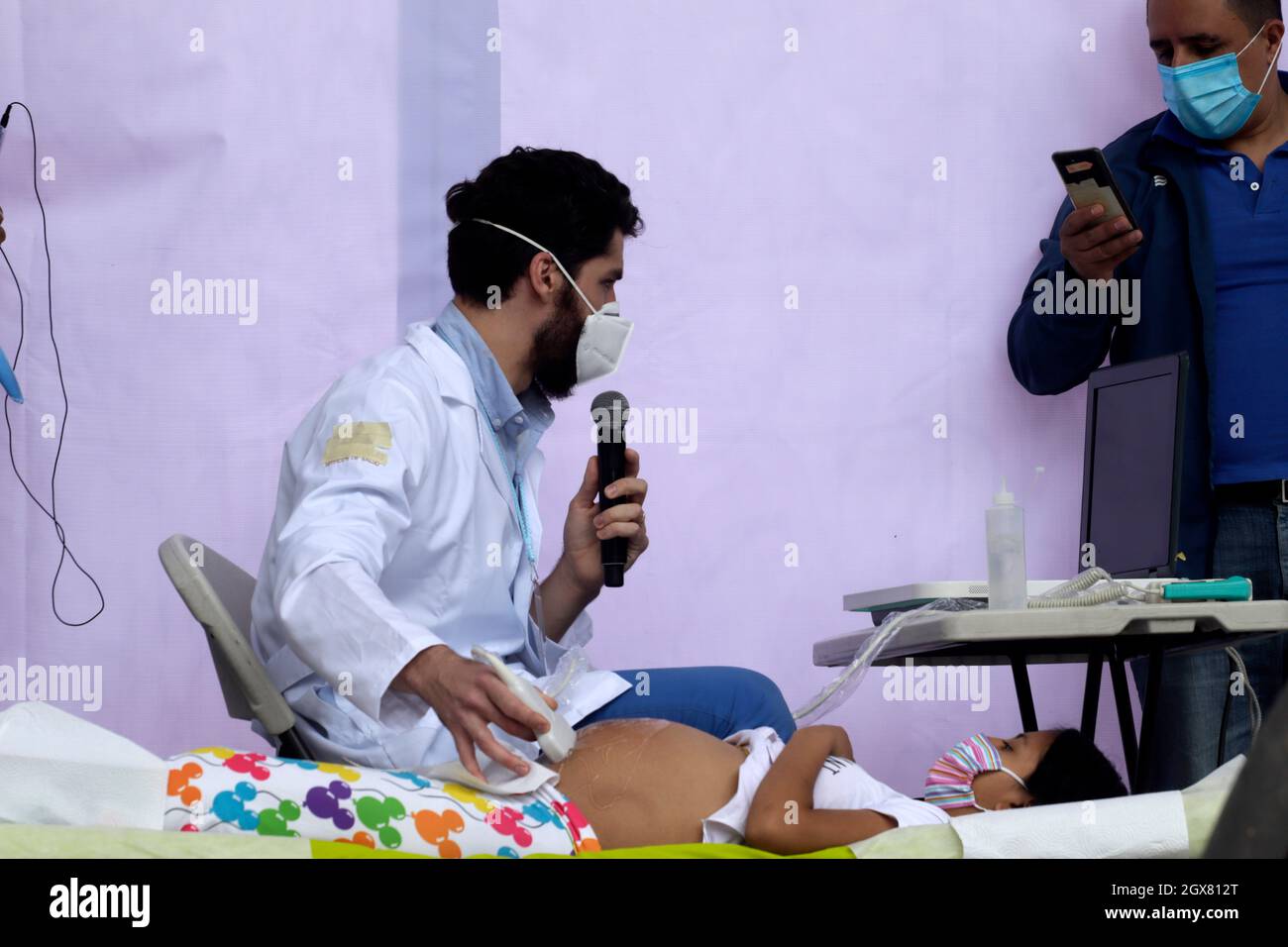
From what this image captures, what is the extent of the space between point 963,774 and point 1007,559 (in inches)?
13.2

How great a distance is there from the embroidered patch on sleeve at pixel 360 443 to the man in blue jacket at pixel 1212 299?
137cm

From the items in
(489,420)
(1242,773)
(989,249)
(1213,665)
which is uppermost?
(989,249)

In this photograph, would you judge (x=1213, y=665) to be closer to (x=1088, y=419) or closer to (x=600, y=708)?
(x=1088, y=419)

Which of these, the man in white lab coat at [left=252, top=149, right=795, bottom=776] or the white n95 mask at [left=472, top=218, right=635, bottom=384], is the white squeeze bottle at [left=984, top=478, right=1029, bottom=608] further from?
the white n95 mask at [left=472, top=218, right=635, bottom=384]

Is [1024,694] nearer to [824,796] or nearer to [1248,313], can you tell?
[1248,313]

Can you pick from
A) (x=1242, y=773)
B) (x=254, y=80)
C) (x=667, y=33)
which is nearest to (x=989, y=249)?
(x=667, y=33)

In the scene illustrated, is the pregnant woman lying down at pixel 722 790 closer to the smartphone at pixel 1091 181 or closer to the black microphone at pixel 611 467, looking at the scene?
the black microphone at pixel 611 467

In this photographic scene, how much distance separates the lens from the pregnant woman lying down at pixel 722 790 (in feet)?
5.49

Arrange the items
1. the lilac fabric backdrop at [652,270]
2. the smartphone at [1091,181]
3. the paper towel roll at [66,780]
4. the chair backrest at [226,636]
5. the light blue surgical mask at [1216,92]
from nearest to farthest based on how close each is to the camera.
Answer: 1. the paper towel roll at [66,780]
2. the chair backrest at [226,636]
3. the smartphone at [1091,181]
4. the light blue surgical mask at [1216,92]
5. the lilac fabric backdrop at [652,270]

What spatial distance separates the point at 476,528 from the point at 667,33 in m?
1.48

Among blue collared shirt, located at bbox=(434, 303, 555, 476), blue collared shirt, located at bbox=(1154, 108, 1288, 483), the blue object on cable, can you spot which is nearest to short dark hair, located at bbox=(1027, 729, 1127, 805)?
blue collared shirt, located at bbox=(1154, 108, 1288, 483)

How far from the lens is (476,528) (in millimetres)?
2102

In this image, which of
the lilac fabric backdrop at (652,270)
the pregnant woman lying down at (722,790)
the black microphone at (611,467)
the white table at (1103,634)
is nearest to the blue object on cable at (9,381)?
the lilac fabric backdrop at (652,270)
